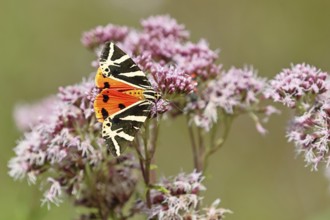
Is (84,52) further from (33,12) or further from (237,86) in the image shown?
(237,86)

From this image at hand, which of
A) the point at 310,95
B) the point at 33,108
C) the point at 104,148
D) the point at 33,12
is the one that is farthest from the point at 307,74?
the point at 33,12

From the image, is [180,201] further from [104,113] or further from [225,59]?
[225,59]

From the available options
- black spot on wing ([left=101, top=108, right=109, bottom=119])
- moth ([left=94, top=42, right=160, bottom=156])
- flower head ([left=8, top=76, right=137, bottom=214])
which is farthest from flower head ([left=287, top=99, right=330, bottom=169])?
black spot on wing ([left=101, top=108, right=109, bottom=119])

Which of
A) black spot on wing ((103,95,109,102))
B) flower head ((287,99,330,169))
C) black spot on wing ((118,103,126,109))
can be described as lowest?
black spot on wing ((118,103,126,109))

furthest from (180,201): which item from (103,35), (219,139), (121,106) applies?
(103,35)

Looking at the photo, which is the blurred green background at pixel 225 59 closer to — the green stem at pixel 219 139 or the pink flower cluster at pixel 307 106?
Result: the green stem at pixel 219 139

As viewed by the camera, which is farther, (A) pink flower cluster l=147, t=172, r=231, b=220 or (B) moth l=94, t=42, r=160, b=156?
(A) pink flower cluster l=147, t=172, r=231, b=220

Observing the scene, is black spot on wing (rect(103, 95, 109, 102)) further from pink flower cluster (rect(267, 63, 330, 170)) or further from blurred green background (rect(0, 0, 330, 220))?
blurred green background (rect(0, 0, 330, 220))

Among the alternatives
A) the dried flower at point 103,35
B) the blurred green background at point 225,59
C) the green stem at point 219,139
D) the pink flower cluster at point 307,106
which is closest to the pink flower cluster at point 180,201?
the green stem at point 219,139
